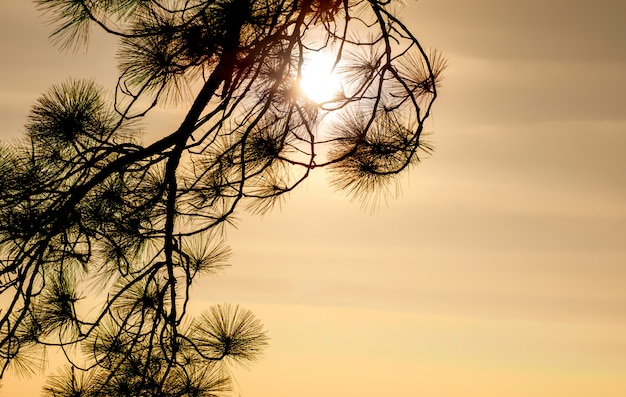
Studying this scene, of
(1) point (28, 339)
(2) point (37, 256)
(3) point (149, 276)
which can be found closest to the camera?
(2) point (37, 256)

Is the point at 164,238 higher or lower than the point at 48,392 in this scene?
higher

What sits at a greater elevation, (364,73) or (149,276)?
(364,73)

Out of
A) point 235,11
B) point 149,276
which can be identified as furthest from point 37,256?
point 235,11

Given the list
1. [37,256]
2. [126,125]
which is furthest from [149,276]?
[126,125]

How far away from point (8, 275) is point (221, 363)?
2.26 ft

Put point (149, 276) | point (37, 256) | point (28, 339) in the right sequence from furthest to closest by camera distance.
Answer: point (28, 339), point (149, 276), point (37, 256)

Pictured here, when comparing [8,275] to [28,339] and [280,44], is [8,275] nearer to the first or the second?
[28,339]

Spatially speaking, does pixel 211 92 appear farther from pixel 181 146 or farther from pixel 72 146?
pixel 72 146

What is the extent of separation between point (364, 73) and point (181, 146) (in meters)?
0.67

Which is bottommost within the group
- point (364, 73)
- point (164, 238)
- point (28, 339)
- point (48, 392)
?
point (48, 392)

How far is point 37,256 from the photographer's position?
219 cm

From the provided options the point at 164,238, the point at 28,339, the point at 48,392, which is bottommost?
the point at 48,392

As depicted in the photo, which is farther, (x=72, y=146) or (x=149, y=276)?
(x=72, y=146)

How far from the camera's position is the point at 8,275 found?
2211 mm
